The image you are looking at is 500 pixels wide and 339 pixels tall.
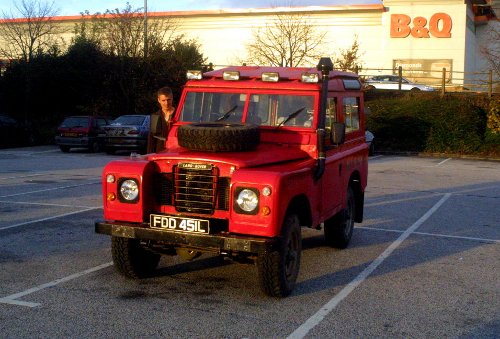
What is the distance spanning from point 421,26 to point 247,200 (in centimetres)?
3959

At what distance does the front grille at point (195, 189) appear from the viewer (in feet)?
20.5

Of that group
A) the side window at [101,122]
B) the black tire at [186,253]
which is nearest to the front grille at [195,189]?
the black tire at [186,253]

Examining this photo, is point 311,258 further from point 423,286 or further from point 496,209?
point 496,209

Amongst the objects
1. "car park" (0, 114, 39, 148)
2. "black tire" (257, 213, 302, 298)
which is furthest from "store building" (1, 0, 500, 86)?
"black tire" (257, 213, 302, 298)

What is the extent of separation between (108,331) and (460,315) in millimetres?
3194

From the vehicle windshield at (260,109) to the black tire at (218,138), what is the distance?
662 mm

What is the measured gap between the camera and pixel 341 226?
8727mm

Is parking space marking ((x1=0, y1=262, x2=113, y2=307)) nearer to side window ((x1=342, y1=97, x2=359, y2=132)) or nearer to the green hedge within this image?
side window ((x1=342, y1=97, x2=359, y2=132))

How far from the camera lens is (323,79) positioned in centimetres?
735

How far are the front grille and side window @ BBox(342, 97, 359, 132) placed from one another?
2.76 meters

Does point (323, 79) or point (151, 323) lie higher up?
point (323, 79)

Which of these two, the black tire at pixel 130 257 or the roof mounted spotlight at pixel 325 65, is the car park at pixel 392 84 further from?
the black tire at pixel 130 257

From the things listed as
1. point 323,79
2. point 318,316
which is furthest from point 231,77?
point 318,316

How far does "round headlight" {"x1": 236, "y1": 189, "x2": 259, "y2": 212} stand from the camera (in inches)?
233
